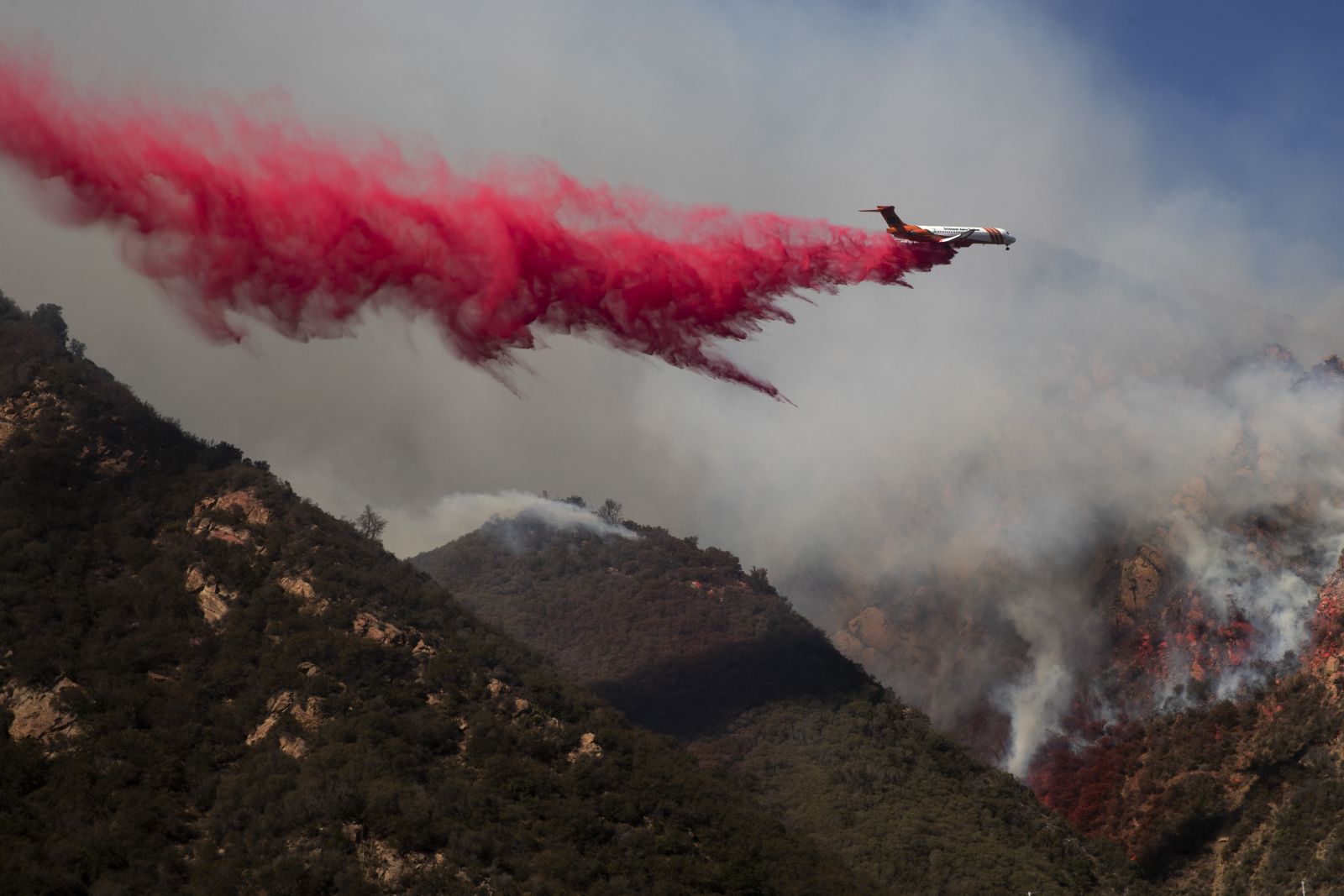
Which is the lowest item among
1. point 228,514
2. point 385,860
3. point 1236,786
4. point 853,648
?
point 385,860

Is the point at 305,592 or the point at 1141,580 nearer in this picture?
the point at 305,592

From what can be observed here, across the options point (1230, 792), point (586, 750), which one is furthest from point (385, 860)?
point (1230, 792)

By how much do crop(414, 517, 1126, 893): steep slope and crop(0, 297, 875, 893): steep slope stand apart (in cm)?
1666

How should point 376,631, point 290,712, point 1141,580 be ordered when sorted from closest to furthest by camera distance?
point 290,712 < point 376,631 < point 1141,580

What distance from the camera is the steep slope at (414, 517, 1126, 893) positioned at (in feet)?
306

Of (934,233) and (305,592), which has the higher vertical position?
(934,233)

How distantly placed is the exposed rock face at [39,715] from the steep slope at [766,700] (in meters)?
51.2

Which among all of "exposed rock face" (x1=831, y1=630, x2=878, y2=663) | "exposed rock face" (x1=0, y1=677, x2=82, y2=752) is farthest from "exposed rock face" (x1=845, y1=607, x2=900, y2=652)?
"exposed rock face" (x1=0, y1=677, x2=82, y2=752)

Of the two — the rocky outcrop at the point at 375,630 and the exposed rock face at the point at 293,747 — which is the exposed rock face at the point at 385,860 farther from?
the rocky outcrop at the point at 375,630

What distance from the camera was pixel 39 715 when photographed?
62250mm

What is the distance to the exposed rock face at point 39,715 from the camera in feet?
202

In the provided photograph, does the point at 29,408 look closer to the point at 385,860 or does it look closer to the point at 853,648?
the point at 385,860

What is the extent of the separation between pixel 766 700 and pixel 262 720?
57898 mm

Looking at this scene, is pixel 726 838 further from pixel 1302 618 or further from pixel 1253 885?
pixel 1302 618
